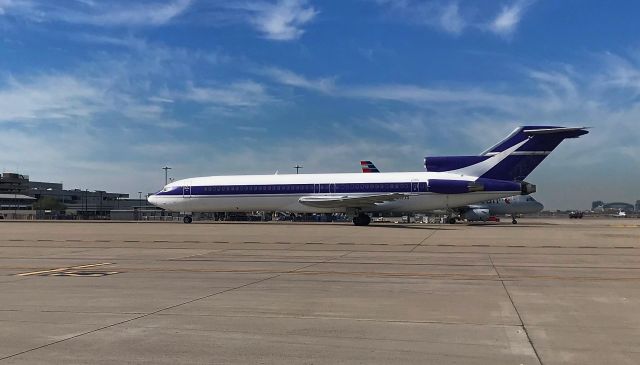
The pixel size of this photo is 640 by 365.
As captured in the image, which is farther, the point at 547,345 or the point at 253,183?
the point at 253,183

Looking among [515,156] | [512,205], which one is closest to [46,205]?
[512,205]

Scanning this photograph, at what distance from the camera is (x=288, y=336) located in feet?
23.4

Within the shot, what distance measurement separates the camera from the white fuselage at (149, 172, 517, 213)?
47.4 m

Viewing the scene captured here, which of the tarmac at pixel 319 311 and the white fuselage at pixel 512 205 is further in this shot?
the white fuselage at pixel 512 205

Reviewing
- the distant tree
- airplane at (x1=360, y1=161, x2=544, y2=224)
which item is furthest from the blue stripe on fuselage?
the distant tree

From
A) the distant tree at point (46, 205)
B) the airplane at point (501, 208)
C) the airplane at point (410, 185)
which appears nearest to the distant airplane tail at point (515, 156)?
the airplane at point (410, 185)

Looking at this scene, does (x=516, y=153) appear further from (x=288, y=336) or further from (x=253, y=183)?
(x=288, y=336)

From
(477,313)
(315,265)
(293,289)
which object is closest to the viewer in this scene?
(477,313)

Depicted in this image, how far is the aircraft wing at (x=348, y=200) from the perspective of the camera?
149ft

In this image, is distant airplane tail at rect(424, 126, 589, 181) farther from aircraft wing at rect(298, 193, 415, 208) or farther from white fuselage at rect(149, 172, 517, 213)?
aircraft wing at rect(298, 193, 415, 208)

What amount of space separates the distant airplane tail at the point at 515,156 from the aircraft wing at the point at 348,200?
19.3 feet

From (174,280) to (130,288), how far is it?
1.39 m

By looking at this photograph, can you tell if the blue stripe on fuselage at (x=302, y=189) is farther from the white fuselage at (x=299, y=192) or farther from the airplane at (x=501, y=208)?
the airplane at (x=501, y=208)

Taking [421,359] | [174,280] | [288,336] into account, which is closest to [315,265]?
[174,280]
